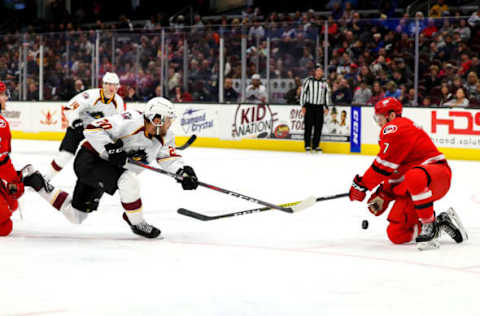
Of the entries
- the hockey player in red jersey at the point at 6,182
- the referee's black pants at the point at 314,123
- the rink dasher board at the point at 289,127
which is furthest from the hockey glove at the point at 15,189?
the referee's black pants at the point at 314,123

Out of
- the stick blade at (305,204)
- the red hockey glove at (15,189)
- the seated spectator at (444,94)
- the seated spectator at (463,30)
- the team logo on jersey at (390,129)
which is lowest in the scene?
the stick blade at (305,204)

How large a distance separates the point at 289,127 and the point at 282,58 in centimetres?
109

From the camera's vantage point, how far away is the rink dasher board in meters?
10.8

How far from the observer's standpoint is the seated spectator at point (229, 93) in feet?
42.8

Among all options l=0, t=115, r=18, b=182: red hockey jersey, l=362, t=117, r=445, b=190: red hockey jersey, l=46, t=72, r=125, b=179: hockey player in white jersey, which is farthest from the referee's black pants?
l=0, t=115, r=18, b=182: red hockey jersey

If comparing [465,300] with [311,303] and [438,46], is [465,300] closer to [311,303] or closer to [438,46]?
[311,303]

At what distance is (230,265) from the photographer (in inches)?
165

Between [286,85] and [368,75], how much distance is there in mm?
1337

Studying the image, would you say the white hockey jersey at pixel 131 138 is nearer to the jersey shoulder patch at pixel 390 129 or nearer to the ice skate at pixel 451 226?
the jersey shoulder patch at pixel 390 129

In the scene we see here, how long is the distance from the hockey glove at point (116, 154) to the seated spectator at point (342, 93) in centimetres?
769

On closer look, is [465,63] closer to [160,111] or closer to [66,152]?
[66,152]

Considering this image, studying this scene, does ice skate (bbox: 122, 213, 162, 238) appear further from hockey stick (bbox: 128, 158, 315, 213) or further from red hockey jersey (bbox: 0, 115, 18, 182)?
Result: red hockey jersey (bbox: 0, 115, 18, 182)

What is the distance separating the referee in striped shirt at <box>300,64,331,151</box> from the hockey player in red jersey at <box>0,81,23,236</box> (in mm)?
7282

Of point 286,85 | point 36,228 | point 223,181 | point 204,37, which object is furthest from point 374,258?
point 204,37
